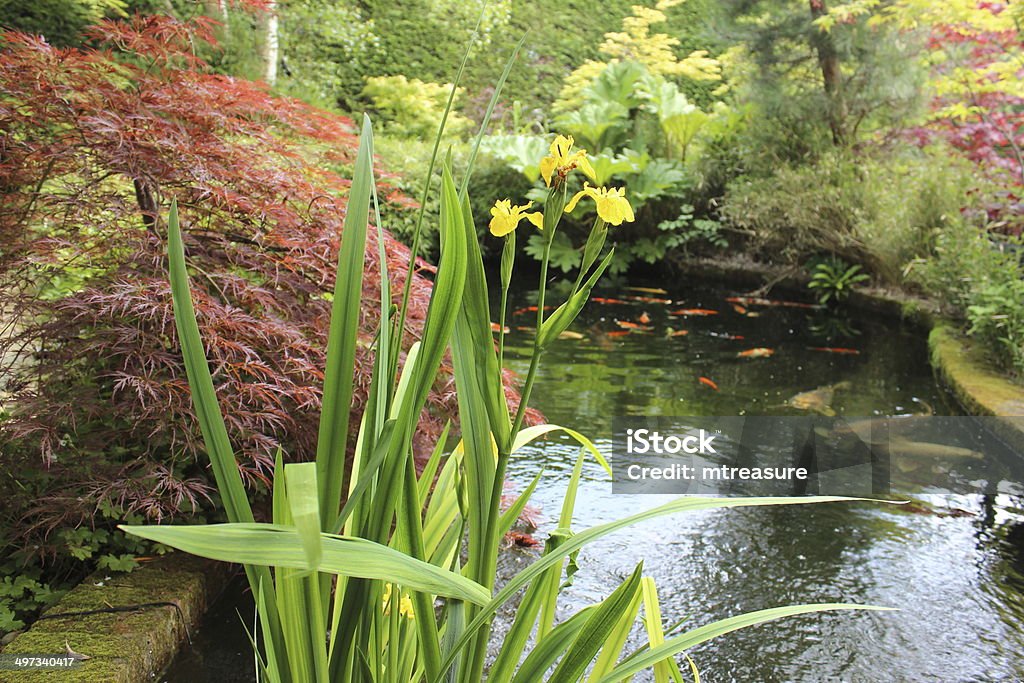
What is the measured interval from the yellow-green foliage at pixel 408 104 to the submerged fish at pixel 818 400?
7.99 m

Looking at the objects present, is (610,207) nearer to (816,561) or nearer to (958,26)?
(816,561)

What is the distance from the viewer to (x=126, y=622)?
1626 millimetres

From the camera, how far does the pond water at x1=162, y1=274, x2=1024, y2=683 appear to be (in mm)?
1886

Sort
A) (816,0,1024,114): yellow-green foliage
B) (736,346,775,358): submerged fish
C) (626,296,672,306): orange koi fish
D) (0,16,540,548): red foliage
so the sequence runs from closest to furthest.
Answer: (0,16,540,548): red foliage < (736,346,775,358): submerged fish < (816,0,1024,114): yellow-green foliage < (626,296,672,306): orange koi fish

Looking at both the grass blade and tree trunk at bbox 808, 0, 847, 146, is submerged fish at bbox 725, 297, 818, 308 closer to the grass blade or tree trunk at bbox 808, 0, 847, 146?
tree trunk at bbox 808, 0, 847, 146

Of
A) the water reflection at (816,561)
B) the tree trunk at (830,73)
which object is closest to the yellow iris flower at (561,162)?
the water reflection at (816,561)

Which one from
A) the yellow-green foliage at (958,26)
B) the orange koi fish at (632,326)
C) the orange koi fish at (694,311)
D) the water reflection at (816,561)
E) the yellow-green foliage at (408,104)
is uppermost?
the yellow-green foliage at (408,104)

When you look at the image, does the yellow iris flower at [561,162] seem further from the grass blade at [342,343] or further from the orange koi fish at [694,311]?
the orange koi fish at [694,311]

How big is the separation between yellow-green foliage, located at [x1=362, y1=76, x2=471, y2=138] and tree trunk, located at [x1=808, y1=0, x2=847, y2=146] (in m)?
5.31

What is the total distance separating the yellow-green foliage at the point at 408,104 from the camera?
1146 cm

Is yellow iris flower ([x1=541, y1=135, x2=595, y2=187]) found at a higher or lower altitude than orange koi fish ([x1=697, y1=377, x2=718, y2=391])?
higher

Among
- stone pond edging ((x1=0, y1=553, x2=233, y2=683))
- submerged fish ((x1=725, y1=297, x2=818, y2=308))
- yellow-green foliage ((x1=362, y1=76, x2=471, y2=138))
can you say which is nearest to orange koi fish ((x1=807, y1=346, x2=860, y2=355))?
submerged fish ((x1=725, y1=297, x2=818, y2=308))

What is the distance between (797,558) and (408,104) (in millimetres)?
10290

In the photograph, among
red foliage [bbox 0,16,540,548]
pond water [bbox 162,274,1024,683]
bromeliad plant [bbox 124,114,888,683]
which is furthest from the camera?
pond water [bbox 162,274,1024,683]
